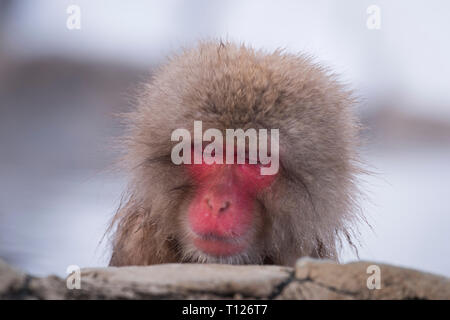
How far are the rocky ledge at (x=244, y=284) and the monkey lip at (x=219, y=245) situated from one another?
609mm

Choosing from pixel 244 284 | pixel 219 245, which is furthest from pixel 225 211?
pixel 244 284

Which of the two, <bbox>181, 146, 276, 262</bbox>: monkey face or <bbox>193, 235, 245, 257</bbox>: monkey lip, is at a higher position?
<bbox>181, 146, 276, 262</bbox>: monkey face

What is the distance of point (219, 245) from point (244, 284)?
0.71m

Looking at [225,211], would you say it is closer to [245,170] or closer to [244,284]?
[245,170]

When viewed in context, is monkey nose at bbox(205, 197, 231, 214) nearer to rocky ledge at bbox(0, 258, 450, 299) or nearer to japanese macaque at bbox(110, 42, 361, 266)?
japanese macaque at bbox(110, 42, 361, 266)

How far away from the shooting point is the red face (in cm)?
226

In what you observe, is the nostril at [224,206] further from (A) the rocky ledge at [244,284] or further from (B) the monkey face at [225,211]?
(A) the rocky ledge at [244,284]

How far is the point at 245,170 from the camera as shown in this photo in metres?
2.31

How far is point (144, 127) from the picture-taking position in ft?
8.52

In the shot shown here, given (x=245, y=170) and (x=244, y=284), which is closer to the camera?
(x=244, y=284)

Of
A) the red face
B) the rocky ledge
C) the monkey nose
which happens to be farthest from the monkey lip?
the rocky ledge
